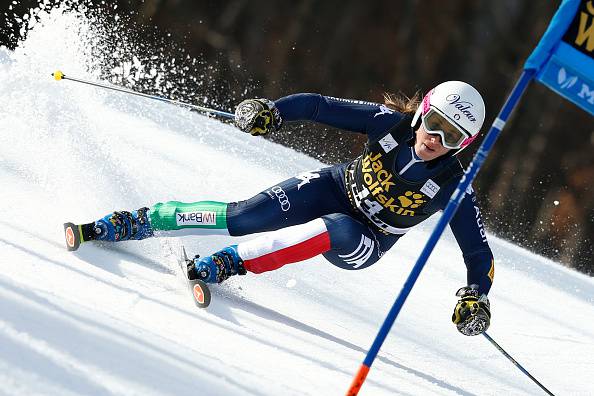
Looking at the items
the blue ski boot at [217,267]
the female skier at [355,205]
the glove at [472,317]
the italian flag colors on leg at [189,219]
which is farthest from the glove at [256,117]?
the glove at [472,317]

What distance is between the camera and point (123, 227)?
289cm

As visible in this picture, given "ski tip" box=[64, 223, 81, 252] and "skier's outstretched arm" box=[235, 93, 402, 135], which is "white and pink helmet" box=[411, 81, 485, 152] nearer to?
"skier's outstretched arm" box=[235, 93, 402, 135]

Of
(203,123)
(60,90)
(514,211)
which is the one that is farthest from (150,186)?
(514,211)

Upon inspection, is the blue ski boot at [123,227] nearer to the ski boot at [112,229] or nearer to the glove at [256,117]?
the ski boot at [112,229]

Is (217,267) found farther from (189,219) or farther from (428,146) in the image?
(428,146)

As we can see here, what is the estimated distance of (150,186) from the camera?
408 centimetres

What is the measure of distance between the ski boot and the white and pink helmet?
3.38 ft

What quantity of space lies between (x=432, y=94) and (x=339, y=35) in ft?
25.2

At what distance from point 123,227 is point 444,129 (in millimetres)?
1121

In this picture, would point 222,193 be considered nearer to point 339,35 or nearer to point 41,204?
point 41,204

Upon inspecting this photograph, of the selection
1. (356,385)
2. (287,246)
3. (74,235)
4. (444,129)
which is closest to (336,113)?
(444,129)

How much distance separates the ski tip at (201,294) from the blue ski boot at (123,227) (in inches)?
17.5

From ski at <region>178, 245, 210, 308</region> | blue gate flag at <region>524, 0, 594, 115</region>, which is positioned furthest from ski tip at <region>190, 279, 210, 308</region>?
blue gate flag at <region>524, 0, 594, 115</region>

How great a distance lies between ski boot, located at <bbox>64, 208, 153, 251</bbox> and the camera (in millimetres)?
2777
